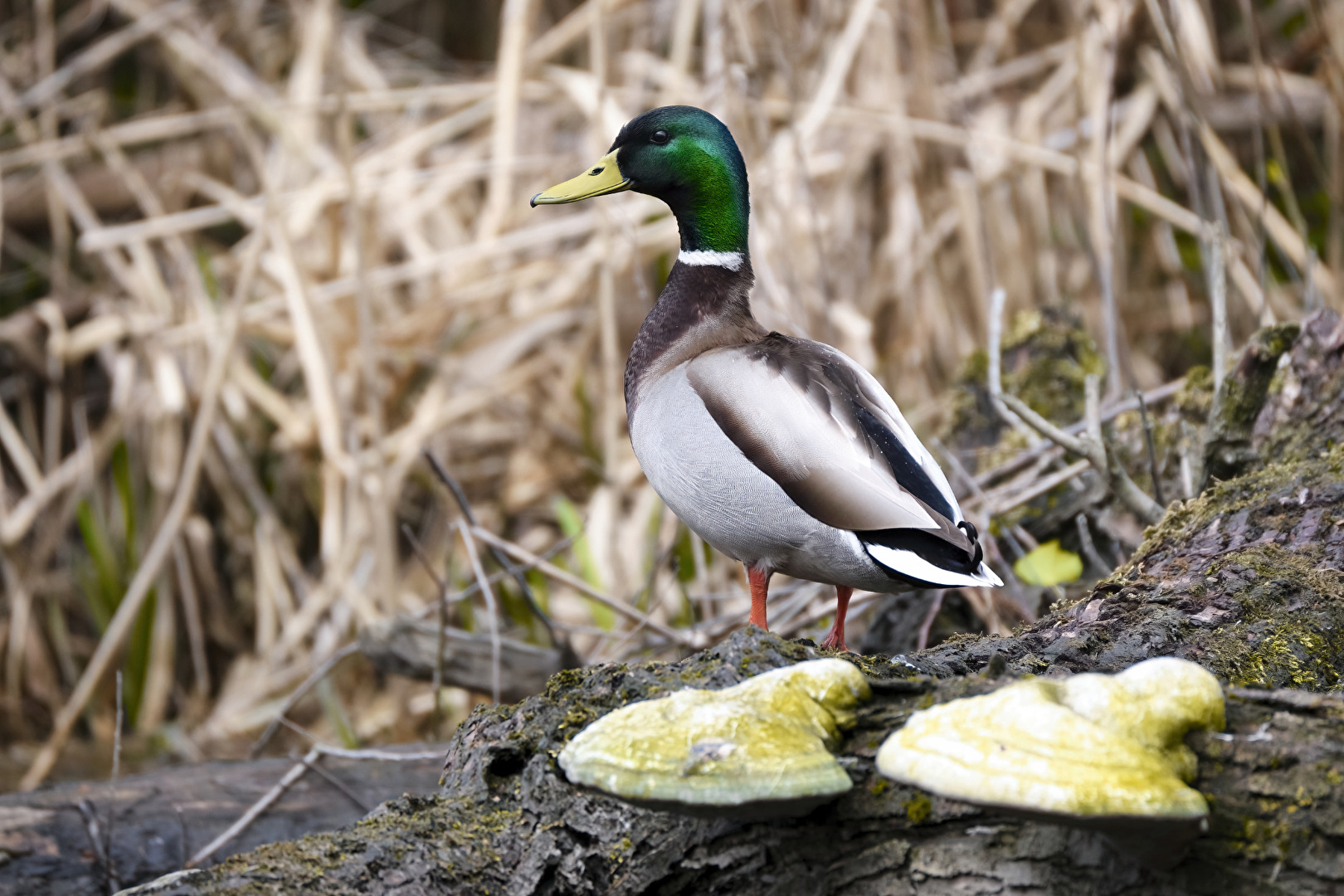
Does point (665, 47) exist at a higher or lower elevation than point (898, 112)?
higher

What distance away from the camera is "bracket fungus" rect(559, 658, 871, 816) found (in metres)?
0.88

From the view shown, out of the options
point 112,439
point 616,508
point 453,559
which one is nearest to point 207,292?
point 112,439

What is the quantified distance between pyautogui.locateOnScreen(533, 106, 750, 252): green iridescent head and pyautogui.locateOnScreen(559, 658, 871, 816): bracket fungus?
4.36 feet

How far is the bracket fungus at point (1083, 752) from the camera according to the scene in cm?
80

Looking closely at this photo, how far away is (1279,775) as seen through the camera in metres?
0.93

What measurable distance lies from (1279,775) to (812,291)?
9.94 ft

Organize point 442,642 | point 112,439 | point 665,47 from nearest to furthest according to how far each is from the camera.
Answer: point 442,642 < point 112,439 < point 665,47

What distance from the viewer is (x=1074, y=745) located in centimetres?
85

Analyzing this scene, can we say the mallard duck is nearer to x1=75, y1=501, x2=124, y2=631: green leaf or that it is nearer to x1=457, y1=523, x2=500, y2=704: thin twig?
x1=457, y1=523, x2=500, y2=704: thin twig

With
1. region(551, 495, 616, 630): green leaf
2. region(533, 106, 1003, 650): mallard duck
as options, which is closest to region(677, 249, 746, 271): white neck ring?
region(533, 106, 1003, 650): mallard duck

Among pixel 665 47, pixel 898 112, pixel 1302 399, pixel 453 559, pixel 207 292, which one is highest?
pixel 665 47

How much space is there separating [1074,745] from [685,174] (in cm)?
157

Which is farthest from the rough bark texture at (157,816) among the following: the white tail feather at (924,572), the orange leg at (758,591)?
the white tail feather at (924,572)

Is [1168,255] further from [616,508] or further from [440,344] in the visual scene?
[440,344]
